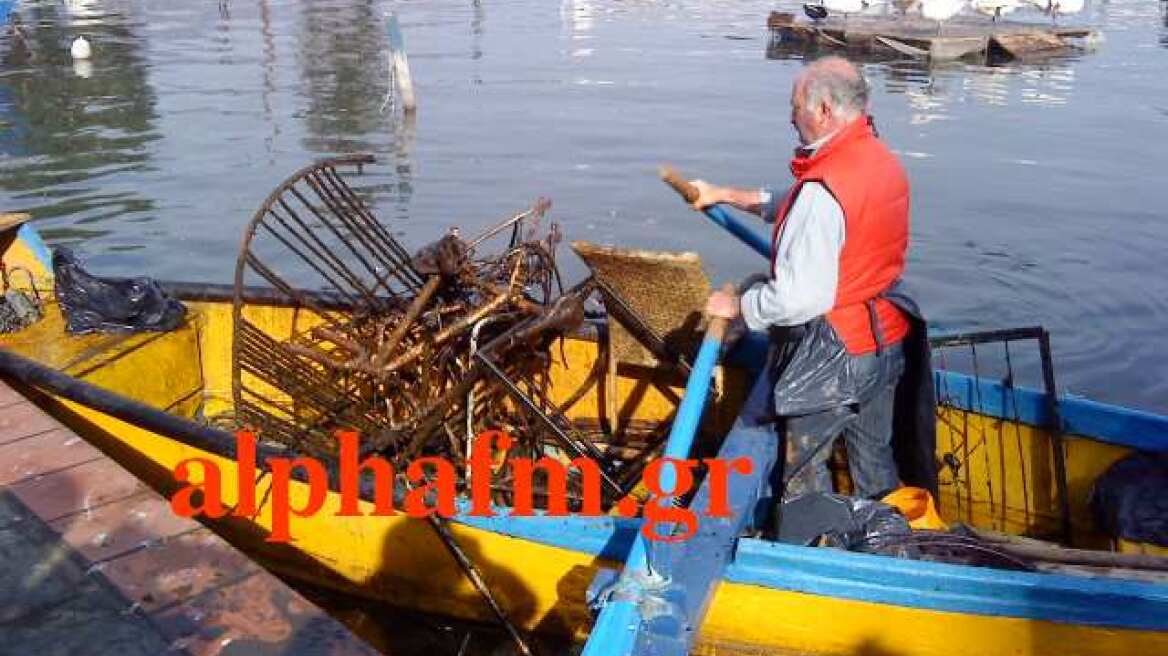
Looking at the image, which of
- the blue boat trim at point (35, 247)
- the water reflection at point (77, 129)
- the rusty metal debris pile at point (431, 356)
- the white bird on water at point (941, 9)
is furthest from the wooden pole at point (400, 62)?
the white bird on water at point (941, 9)

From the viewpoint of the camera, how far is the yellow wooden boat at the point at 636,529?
3.29 metres

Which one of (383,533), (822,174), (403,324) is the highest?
(822,174)

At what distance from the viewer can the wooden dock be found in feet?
10.4

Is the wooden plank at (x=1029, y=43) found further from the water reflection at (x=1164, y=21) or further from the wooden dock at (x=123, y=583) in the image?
the wooden dock at (x=123, y=583)

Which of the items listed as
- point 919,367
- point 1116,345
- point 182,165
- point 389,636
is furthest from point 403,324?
point 182,165

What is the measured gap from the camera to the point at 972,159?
16.7 metres

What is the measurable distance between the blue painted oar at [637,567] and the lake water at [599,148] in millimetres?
6134

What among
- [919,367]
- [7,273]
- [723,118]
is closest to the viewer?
[919,367]

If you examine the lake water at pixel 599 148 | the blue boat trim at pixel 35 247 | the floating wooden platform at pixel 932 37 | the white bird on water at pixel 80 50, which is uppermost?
the floating wooden platform at pixel 932 37

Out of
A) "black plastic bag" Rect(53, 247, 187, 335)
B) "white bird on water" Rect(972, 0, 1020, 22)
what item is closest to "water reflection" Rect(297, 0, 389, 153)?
"black plastic bag" Rect(53, 247, 187, 335)

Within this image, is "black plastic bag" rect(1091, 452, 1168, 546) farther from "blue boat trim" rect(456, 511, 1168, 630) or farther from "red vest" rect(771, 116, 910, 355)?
"red vest" rect(771, 116, 910, 355)

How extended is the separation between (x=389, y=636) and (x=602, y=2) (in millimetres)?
44035

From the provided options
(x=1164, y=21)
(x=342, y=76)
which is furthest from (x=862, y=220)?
(x=1164, y=21)

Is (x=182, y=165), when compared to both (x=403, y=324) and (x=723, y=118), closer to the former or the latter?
(x=723, y=118)
